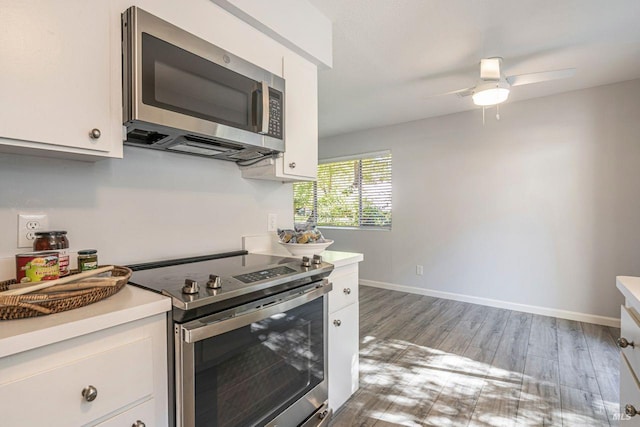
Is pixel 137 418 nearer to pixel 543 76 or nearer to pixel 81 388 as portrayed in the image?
pixel 81 388

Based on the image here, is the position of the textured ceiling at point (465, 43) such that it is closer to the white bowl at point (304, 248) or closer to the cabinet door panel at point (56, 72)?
the cabinet door panel at point (56, 72)

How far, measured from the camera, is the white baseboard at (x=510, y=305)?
322cm

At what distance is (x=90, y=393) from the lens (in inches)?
30.1

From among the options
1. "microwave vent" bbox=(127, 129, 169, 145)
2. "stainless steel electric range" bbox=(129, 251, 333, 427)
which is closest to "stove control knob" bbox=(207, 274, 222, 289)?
"stainless steel electric range" bbox=(129, 251, 333, 427)

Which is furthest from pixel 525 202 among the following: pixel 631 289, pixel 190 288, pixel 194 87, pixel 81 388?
pixel 81 388

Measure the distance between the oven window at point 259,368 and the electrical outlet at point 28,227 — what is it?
0.74 meters

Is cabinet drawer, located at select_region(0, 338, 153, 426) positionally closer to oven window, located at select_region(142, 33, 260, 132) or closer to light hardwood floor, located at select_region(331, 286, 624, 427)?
oven window, located at select_region(142, 33, 260, 132)

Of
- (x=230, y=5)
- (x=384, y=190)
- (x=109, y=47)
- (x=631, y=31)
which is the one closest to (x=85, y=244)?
(x=109, y=47)

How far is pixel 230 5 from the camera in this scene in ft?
4.69

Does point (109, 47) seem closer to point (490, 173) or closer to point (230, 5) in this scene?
point (230, 5)

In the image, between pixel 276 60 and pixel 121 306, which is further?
pixel 276 60

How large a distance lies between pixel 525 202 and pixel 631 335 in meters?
2.89

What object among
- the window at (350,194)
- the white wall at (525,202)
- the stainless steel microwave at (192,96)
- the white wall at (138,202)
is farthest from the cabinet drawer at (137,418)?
the white wall at (525,202)

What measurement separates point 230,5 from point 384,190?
3645 mm
